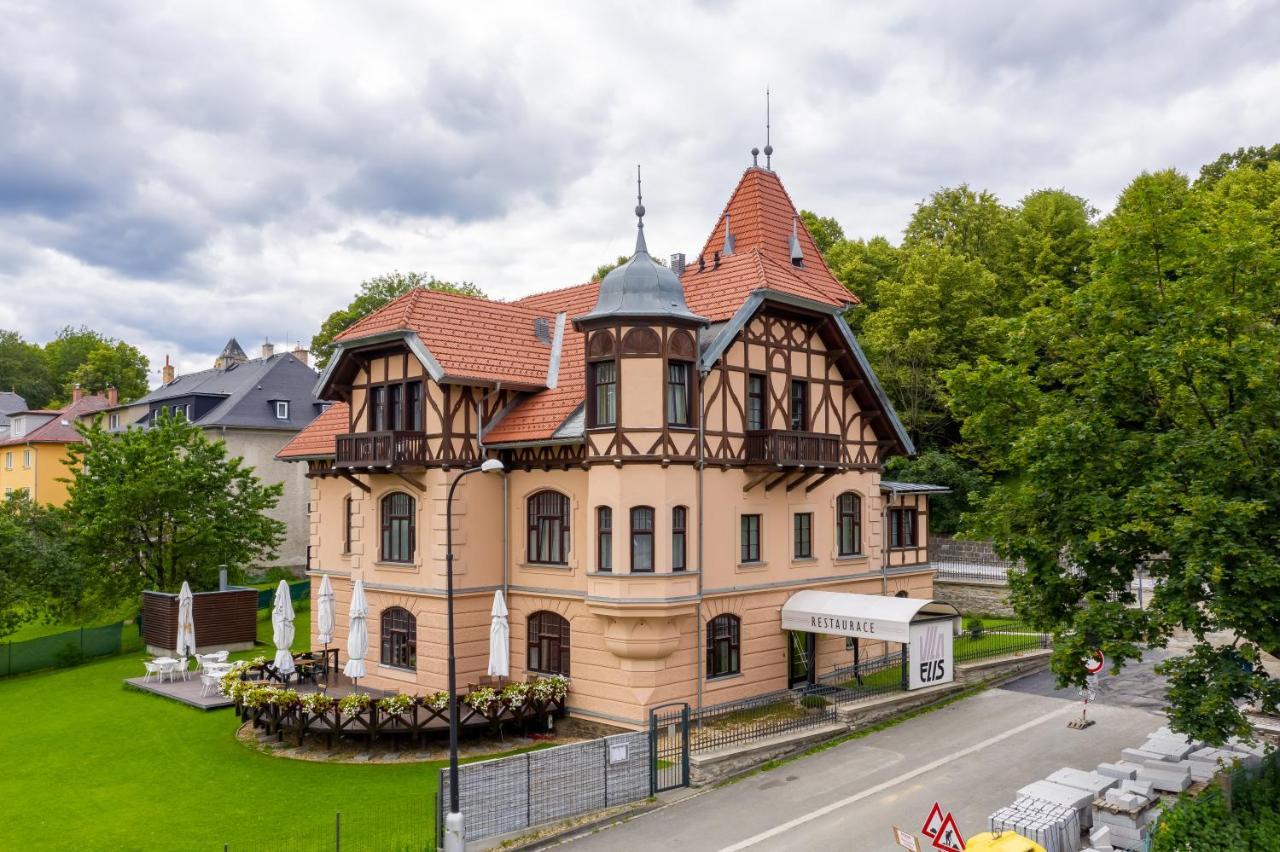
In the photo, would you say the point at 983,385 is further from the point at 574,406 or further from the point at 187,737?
the point at 187,737

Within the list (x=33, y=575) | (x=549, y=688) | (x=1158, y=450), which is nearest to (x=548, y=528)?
(x=549, y=688)

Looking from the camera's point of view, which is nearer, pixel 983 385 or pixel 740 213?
pixel 983 385

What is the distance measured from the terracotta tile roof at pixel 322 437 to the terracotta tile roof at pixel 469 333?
16.5 ft

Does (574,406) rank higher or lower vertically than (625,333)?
lower

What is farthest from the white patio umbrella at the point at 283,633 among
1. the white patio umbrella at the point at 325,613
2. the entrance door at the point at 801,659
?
the entrance door at the point at 801,659

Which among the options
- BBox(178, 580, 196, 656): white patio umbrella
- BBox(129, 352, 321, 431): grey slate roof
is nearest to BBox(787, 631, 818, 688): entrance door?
BBox(178, 580, 196, 656): white patio umbrella

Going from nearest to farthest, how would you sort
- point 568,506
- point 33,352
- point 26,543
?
point 568,506 < point 26,543 < point 33,352

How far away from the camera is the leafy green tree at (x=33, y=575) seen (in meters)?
35.3

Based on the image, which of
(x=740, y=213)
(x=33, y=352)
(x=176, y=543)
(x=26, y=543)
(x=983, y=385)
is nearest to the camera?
(x=983, y=385)

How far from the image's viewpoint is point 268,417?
52.8 m

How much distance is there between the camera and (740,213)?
30.5m

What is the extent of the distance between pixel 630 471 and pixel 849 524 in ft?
31.2

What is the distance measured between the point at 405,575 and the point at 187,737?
6642 millimetres

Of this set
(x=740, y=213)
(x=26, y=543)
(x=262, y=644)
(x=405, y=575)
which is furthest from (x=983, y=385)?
(x=26, y=543)
